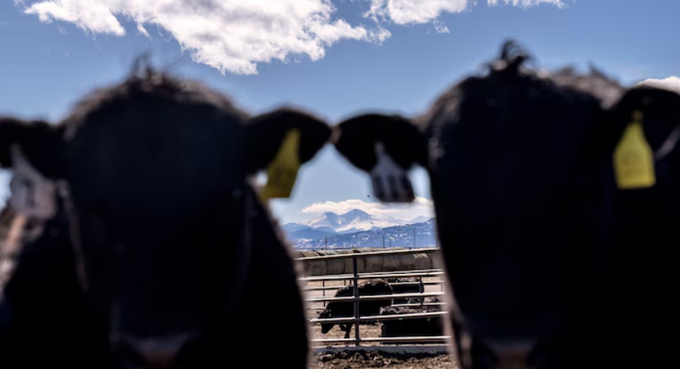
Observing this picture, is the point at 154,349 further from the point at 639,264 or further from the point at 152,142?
the point at 639,264

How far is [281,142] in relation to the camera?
3.69 meters

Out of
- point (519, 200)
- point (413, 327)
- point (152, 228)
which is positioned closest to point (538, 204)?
point (519, 200)

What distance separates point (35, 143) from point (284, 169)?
136cm

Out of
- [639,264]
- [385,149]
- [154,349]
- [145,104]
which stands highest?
[145,104]

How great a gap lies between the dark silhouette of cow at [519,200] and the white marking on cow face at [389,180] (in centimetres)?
16

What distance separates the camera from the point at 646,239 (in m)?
3.49

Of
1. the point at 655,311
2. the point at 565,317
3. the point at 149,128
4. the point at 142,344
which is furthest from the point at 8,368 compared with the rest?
the point at 655,311

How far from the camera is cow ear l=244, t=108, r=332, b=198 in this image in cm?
364

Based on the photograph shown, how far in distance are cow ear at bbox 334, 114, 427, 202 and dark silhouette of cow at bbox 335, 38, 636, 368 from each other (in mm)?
13

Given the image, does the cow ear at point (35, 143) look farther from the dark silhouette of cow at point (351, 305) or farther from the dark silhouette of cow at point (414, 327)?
the dark silhouette of cow at point (351, 305)

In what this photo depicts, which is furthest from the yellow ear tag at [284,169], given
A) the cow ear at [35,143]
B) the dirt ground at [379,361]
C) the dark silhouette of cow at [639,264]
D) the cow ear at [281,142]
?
Result: the dirt ground at [379,361]

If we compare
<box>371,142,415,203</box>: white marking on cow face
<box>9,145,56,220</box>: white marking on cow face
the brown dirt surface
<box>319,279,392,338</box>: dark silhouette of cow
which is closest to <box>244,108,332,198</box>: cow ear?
<box>371,142,415,203</box>: white marking on cow face

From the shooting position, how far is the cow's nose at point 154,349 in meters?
2.75

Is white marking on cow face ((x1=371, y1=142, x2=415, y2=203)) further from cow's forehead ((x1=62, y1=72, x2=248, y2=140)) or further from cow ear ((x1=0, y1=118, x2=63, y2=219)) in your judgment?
cow ear ((x1=0, y1=118, x2=63, y2=219))
